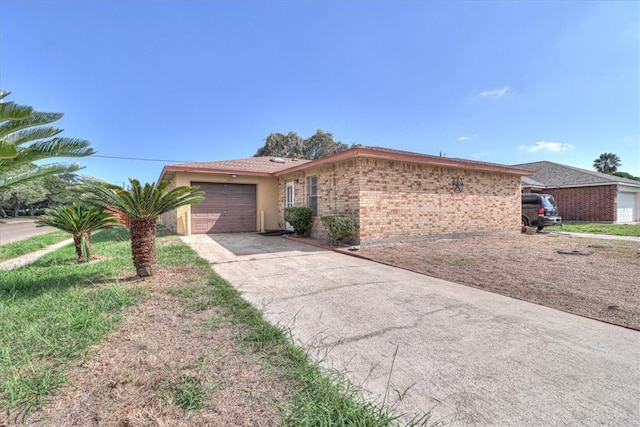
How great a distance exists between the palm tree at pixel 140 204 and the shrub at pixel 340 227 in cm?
451

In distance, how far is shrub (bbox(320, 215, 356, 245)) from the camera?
8.35 metres

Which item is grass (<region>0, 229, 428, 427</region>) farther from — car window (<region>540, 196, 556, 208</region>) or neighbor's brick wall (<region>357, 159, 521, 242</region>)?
car window (<region>540, 196, 556, 208</region>)

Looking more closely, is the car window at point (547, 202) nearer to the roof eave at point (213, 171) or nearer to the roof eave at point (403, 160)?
the roof eave at point (403, 160)

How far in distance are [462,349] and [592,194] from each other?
2434cm

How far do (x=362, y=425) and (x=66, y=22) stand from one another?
43.3 feet

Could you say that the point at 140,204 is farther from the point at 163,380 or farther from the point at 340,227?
the point at 340,227

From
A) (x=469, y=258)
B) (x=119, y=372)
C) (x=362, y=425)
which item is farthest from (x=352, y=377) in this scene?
(x=469, y=258)

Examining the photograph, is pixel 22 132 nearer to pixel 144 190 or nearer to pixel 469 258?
pixel 144 190

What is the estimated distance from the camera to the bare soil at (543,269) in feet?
13.1

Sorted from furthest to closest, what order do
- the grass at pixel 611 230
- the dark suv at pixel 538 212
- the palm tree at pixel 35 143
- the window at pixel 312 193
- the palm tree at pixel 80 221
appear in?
1. the dark suv at pixel 538 212
2. the grass at pixel 611 230
3. the window at pixel 312 193
4. the palm tree at pixel 80 221
5. the palm tree at pixel 35 143

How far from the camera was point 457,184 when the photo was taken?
10695 mm

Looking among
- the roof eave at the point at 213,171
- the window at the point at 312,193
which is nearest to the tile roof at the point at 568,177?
the window at the point at 312,193

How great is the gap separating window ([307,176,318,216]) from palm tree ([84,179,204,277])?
6.22m

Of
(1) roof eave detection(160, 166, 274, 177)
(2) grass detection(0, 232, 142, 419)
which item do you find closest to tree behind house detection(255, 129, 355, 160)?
(1) roof eave detection(160, 166, 274, 177)
